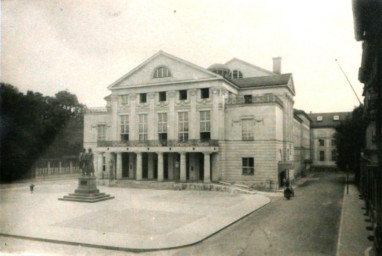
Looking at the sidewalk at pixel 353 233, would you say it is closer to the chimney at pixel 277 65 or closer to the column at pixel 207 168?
the column at pixel 207 168

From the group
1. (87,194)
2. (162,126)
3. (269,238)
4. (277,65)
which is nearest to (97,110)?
(162,126)

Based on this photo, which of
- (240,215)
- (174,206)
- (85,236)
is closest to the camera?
(85,236)

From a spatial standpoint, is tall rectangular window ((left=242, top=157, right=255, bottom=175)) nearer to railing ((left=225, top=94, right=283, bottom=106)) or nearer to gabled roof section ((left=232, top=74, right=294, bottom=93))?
railing ((left=225, top=94, right=283, bottom=106))

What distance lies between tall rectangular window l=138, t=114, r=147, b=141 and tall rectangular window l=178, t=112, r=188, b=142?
4.55 meters

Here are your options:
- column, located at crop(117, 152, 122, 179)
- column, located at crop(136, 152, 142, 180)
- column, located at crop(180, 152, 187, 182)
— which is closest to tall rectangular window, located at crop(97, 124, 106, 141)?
column, located at crop(117, 152, 122, 179)

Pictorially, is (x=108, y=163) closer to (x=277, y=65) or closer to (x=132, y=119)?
(x=132, y=119)

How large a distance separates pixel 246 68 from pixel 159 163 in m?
21.4

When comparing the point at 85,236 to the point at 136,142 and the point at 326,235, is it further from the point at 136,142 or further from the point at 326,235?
the point at 136,142

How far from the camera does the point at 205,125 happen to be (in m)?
38.2

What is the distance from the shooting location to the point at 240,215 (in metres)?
20.7

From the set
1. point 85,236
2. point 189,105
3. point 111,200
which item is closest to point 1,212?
point 111,200

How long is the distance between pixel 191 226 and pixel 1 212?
12.9 m

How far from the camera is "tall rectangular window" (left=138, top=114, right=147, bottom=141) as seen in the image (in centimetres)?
4103

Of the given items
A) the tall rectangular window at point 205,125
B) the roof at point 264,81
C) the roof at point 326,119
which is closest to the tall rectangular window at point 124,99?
the tall rectangular window at point 205,125
